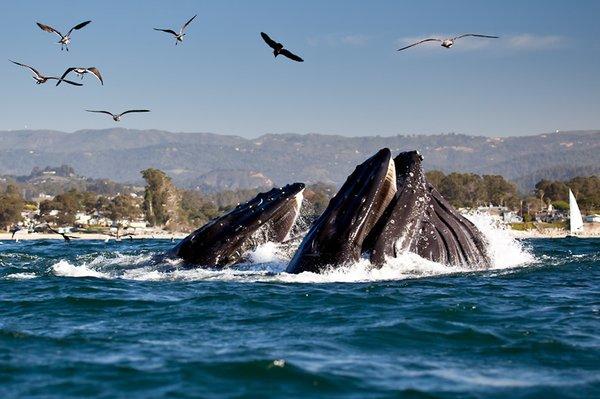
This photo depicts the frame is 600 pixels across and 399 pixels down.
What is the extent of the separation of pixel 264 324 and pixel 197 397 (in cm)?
362

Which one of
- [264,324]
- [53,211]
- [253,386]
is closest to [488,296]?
[264,324]

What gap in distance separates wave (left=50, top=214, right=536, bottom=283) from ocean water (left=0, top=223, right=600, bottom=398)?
0.12 feet

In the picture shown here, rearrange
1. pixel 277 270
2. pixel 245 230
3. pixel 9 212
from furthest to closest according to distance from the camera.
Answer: pixel 9 212 < pixel 277 270 < pixel 245 230

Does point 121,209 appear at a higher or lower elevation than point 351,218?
higher

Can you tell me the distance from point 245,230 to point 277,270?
937 millimetres

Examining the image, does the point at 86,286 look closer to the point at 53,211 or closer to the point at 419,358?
the point at 419,358

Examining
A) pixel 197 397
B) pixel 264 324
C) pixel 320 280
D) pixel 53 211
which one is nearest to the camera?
pixel 197 397

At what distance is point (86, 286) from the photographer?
16.2 m

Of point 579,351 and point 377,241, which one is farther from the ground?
point 377,241

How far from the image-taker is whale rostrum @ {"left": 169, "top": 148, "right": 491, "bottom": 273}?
14844mm

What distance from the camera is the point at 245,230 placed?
16469 millimetres

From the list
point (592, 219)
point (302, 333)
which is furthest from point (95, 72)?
point (592, 219)

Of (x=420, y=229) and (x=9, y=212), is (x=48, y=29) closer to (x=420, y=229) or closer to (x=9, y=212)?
(x=420, y=229)

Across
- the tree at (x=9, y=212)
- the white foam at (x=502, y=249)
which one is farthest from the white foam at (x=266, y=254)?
the tree at (x=9, y=212)
